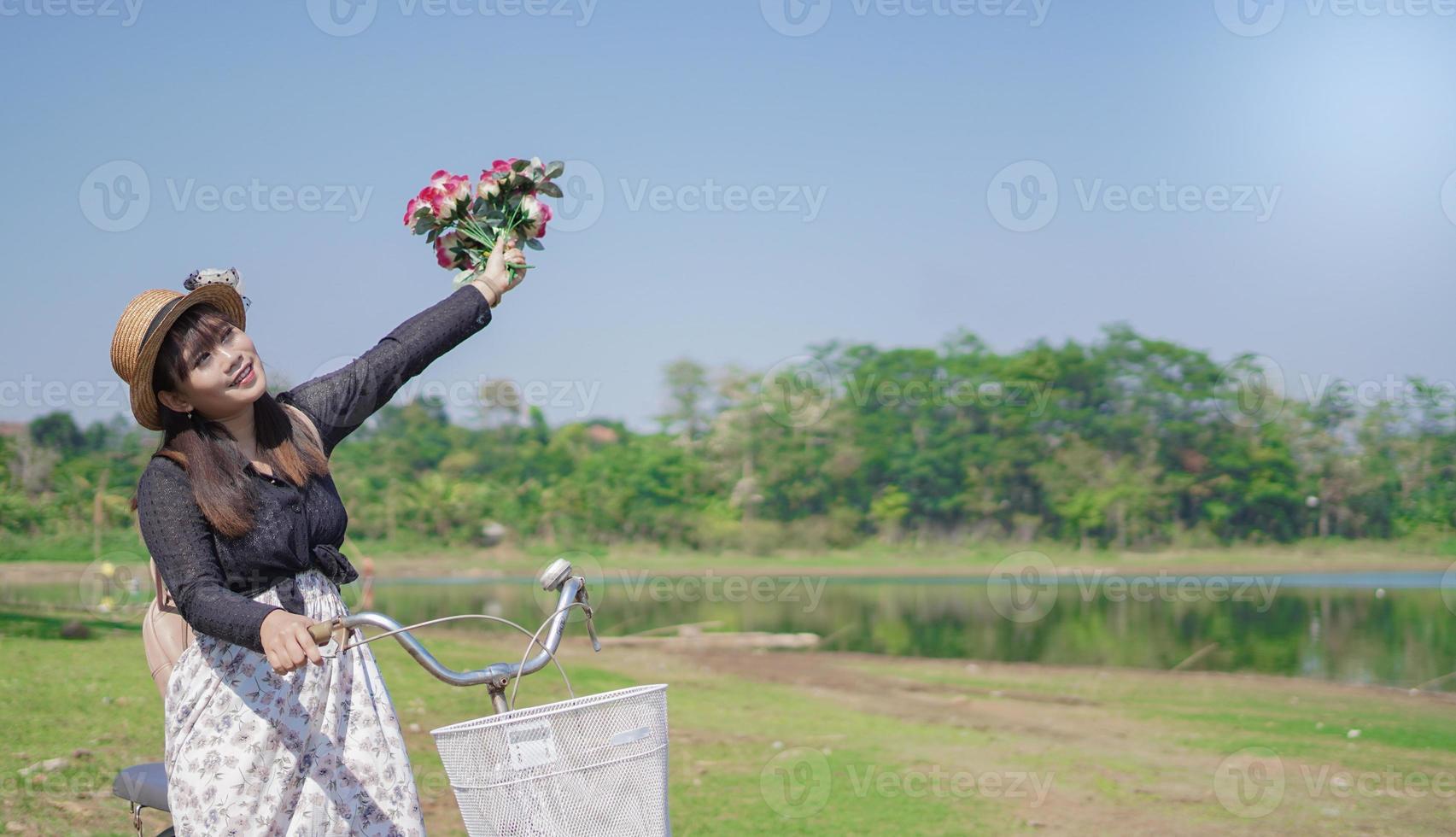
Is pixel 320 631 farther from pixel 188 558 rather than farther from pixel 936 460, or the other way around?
pixel 936 460

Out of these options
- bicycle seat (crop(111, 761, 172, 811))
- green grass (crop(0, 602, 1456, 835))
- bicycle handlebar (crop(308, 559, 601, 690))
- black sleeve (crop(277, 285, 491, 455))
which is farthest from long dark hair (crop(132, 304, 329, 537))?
green grass (crop(0, 602, 1456, 835))

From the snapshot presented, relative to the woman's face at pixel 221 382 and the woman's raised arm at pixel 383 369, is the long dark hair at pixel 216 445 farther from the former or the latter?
the woman's raised arm at pixel 383 369

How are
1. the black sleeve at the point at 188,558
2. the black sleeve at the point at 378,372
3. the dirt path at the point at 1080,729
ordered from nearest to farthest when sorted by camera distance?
the black sleeve at the point at 188,558 → the black sleeve at the point at 378,372 → the dirt path at the point at 1080,729

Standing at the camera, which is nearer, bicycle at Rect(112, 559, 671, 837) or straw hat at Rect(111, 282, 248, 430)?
bicycle at Rect(112, 559, 671, 837)

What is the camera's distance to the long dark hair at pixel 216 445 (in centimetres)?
245

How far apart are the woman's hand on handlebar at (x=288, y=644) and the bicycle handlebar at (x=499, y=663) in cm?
3

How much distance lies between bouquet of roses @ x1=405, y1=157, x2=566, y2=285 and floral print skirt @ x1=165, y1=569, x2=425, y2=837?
1.03m

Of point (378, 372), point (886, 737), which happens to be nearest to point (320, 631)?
point (378, 372)

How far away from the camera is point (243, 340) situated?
2.58 m

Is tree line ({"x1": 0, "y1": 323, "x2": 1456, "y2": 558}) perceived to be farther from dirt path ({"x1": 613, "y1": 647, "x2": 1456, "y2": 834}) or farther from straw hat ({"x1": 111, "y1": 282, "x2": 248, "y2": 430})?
straw hat ({"x1": 111, "y1": 282, "x2": 248, "y2": 430})

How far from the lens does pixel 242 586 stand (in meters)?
2.52

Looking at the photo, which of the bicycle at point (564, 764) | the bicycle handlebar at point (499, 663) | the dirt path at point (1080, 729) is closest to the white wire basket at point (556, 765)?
the bicycle at point (564, 764)

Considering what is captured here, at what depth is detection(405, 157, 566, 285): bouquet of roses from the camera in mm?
3230

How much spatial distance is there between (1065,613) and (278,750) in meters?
19.7
